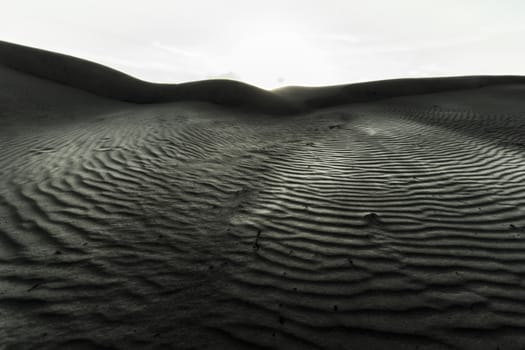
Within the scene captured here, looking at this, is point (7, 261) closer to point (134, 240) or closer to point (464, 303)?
point (134, 240)

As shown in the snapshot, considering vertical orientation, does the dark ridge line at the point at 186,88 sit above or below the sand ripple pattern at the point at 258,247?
above

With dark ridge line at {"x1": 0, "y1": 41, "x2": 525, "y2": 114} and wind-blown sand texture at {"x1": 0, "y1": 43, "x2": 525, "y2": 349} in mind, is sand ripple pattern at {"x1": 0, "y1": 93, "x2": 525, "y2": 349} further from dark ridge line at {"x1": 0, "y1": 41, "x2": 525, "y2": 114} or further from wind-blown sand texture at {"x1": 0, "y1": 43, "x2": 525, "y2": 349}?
dark ridge line at {"x1": 0, "y1": 41, "x2": 525, "y2": 114}

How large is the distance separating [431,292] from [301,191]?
210cm

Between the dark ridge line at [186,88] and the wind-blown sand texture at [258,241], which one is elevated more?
the dark ridge line at [186,88]

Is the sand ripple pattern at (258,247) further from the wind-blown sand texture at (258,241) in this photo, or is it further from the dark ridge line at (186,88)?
the dark ridge line at (186,88)

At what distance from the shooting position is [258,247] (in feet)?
9.17

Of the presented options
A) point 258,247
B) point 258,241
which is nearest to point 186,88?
point 258,241

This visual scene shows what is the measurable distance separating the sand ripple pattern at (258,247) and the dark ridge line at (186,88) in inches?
281

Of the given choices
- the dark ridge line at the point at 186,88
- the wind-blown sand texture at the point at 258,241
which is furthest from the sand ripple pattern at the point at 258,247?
the dark ridge line at the point at 186,88

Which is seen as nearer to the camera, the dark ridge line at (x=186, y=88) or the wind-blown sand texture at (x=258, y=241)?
the wind-blown sand texture at (x=258, y=241)

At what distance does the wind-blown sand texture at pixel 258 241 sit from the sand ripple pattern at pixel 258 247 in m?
0.02

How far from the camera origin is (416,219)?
3250 millimetres

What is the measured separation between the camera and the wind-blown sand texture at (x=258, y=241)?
6.25 feet

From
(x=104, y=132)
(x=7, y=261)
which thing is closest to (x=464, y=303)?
(x=7, y=261)
